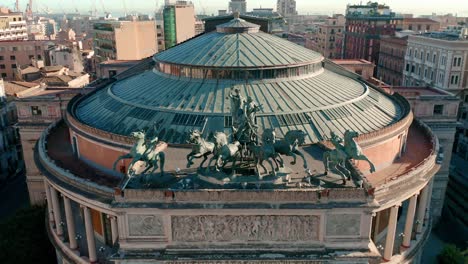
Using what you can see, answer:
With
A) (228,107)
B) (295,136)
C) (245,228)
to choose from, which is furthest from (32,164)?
(295,136)

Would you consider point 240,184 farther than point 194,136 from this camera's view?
Yes

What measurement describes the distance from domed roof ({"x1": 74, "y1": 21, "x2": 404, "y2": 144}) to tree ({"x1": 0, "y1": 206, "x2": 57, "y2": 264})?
14.4 metres

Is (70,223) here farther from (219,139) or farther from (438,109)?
(438,109)

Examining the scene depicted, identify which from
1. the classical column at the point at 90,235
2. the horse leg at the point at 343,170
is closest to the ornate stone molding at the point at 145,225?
the classical column at the point at 90,235

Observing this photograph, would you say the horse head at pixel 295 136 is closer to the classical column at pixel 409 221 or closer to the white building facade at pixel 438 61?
the classical column at pixel 409 221

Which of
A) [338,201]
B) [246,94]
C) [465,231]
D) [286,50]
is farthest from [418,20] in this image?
[338,201]

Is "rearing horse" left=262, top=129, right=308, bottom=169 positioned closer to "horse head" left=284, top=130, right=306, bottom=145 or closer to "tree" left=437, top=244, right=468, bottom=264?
"horse head" left=284, top=130, right=306, bottom=145

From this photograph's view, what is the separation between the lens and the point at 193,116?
44156 mm

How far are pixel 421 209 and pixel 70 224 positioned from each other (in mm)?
36987

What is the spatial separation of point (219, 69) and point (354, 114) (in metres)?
15.5

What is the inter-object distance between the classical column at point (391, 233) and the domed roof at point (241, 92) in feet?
28.4

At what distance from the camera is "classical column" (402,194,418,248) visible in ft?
141

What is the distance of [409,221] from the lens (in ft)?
144

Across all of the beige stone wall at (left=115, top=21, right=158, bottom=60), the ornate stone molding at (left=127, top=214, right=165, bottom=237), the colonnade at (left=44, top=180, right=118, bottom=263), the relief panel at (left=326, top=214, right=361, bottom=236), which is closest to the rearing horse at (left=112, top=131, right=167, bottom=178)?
the ornate stone molding at (left=127, top=214, right=165, bottom=237)
